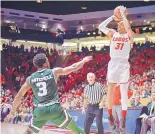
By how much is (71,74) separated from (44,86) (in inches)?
385

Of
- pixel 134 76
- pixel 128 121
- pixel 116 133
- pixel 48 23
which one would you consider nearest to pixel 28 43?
pixel 48 23

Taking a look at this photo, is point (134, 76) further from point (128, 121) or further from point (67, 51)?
point (67, 51)

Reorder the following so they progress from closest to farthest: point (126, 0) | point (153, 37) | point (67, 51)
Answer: point (126, 0), point (153, 37), point (67, 51)

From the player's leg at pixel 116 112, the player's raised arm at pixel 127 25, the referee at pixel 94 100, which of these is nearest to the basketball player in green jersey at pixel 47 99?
the player's raised arm at pixel 127 25

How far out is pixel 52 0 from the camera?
14.8 m

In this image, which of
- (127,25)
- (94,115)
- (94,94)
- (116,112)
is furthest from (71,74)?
(127,25)

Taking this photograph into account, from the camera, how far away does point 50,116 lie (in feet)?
15.4

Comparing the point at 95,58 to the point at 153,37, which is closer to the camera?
the point at 95,58

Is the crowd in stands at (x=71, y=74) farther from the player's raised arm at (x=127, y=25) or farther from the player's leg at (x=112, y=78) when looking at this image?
the player's raised arm at (x=127, y=25)

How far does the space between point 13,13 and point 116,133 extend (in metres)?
12.6

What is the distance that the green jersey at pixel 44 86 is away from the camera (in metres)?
4.75

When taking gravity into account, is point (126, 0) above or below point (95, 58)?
above

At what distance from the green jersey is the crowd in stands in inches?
137

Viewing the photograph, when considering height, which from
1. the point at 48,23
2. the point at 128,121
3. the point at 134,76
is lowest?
the point at 128,121
